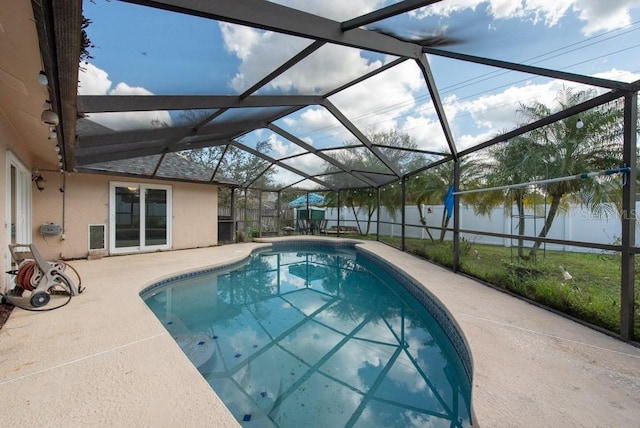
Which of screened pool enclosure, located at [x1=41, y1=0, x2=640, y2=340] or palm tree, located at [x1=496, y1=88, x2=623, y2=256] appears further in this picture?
palm tree, located at [x1=496, y1=88, x2=623, y2=256]

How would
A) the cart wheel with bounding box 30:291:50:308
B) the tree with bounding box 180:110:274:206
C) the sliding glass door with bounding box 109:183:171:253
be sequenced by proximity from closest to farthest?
1. the cart wheel with bounding box 30:291:50:308
2. the sliding glass door with bounding box 109:183:171:253
3. the tree with bounding box 180:110:274:206

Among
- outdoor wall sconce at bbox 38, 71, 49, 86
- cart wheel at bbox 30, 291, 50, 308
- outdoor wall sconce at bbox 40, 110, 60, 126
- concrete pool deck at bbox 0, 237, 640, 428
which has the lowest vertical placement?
concrete pool deck at bbox 0, 237, 640, 428

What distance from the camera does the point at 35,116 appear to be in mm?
3818

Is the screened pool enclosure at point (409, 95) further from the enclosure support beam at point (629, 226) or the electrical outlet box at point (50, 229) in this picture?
the electrical outlet box at point (50, 229)

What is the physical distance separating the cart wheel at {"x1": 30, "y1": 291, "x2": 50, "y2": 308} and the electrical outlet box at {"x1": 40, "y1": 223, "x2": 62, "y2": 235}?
14.8 ft

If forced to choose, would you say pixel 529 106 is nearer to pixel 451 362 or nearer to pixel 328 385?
pixel 451 362

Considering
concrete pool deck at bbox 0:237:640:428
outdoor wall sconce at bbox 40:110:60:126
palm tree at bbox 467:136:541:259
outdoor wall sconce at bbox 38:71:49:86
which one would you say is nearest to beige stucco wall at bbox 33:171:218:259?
concrete pool deck at bbox 0:237:640:428

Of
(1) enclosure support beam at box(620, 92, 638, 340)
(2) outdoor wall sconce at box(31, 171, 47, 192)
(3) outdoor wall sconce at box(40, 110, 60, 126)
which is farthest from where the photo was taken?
(2) outdoor wall sconce at box(31, 171, 47, 192)

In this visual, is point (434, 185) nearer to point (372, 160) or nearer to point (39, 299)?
point (372, 160)

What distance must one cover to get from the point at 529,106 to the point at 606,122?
1377mm

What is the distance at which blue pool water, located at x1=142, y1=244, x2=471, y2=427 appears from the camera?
7.92 ft

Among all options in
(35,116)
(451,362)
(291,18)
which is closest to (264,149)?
(35,116)

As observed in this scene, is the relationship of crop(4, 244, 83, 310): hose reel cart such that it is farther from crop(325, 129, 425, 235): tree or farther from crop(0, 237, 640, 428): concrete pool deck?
crop(325, 129, 425, 235): tree

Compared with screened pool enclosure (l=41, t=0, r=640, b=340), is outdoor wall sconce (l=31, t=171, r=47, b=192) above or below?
below
